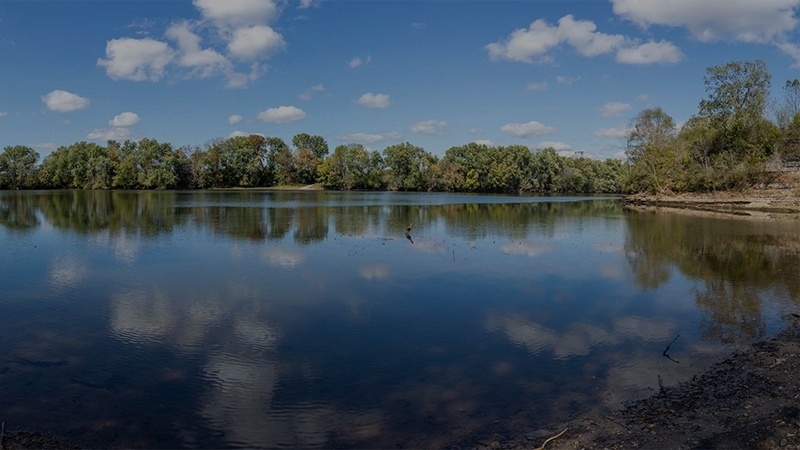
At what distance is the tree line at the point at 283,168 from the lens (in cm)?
10169

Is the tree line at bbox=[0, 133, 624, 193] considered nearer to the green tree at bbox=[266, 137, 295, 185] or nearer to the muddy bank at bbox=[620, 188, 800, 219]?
the green tree at bbox=[266, 137, 295, 185]

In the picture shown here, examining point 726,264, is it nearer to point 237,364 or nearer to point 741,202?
point 237,364

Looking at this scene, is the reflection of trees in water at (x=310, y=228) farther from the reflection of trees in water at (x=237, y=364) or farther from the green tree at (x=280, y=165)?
the green tree at (x=280, y=165)

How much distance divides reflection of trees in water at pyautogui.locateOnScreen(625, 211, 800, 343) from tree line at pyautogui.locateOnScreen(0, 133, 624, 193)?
75.3 meters

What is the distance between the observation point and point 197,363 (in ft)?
27.4

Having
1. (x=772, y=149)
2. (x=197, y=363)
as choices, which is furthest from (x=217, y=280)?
(x=772, y=149)

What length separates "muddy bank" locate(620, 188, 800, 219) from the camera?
4244 centimetres

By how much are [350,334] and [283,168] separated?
354 feet

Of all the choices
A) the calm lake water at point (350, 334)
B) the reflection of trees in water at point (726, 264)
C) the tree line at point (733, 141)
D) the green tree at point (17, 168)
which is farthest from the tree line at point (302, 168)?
the calm lake water at point (350, 334)

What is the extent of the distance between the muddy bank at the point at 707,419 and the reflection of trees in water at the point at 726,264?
8.61 feet

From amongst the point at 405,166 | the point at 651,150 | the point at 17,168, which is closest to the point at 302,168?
the point at 405,166

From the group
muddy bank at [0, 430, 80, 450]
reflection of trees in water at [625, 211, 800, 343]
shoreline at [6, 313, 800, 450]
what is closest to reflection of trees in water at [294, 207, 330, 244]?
reflection of trees in water at [625, 211, 800, 343]

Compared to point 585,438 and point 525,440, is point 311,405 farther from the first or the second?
point 585,438

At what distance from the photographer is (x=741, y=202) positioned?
160 feet
